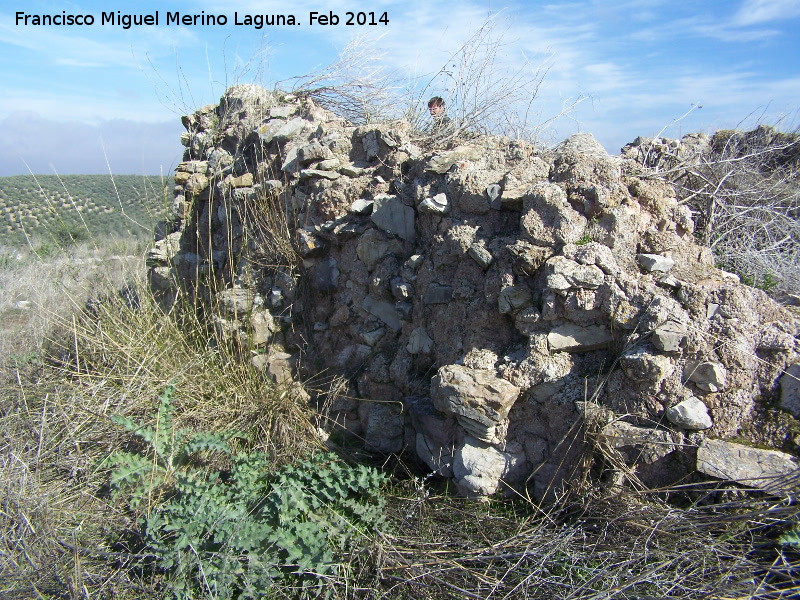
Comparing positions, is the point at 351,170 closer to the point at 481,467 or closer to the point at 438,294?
the point at 438,294

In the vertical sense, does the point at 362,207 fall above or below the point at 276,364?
above

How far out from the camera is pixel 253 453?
108 inches

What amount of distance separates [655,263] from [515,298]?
2.26 ft

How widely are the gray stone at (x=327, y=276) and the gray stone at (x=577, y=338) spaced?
4.99 feet

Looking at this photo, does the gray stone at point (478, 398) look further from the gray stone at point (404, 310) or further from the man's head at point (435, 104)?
the man's head at point (435, 104)

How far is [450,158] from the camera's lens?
3.24 m

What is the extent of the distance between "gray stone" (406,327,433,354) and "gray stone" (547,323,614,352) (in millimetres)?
728

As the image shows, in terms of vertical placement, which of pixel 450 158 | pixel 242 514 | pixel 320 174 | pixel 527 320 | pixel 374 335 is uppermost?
pixel 450 158

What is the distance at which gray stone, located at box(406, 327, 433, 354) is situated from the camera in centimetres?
299

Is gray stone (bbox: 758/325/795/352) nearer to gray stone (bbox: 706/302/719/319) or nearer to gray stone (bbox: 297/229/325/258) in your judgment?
gray stone (bbox: 706/302/719/319)

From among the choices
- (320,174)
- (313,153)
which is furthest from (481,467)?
(313,153)

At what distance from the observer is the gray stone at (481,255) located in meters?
2.75

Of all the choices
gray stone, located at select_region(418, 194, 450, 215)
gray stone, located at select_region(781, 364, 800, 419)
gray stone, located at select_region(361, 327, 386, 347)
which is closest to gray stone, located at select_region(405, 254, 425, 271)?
gray stone, located at select_region(418, 194, 450, 215)

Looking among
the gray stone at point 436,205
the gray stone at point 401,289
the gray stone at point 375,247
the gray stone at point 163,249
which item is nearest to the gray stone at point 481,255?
the gray stone at point 436,205
